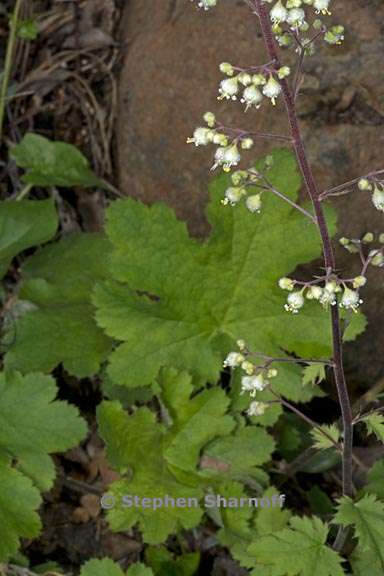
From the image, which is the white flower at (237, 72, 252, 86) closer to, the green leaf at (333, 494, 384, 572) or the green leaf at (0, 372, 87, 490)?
the green leaf at (333, 494, 384, 572)

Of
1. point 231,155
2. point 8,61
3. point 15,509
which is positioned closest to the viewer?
point 231,155

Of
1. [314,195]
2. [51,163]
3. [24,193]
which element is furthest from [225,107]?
[314,195]

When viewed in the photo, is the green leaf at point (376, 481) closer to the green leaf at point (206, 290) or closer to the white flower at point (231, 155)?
the green leaf at point (206, 290)

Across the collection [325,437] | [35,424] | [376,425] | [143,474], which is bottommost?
[143,474]

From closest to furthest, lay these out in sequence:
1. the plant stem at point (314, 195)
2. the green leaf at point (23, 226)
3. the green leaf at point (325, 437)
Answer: the plant stem at point (314, 195), the green leaf at point (325, 437), the green leaf at point (23, 226)

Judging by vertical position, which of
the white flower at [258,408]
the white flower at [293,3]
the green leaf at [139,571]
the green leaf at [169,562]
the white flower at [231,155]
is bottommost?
the green leaf at [169,562]

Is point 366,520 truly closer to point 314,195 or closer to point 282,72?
point 314,195

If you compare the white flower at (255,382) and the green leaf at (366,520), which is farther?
the green leaf at (366,520)
